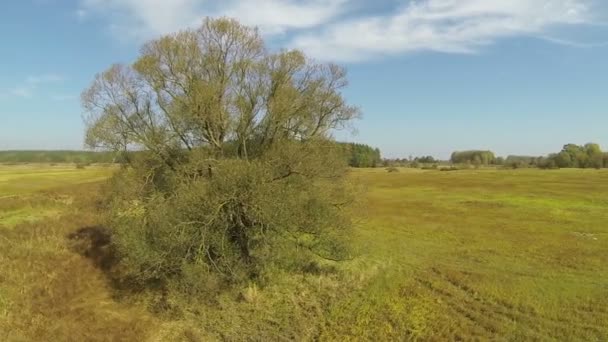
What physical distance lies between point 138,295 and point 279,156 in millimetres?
10025

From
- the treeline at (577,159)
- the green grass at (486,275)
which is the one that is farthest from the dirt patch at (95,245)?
the treeline at (577,159)

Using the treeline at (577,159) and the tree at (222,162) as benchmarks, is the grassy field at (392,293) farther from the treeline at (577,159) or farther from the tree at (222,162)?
the treeline at (577,159)

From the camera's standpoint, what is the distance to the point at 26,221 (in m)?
37.6

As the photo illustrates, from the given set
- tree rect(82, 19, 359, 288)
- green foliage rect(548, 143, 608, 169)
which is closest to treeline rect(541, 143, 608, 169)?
green foliage rect(548, 143, 608, 169)

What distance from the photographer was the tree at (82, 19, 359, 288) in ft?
70.0

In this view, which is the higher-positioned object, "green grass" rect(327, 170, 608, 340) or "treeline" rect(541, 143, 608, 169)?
"treeline" rect(541, 143, 608, 169)

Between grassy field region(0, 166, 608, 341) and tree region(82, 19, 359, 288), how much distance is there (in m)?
2.31

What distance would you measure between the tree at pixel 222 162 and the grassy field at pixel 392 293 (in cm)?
231

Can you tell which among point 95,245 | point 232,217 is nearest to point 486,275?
point 232,217

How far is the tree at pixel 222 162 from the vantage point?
2133cm

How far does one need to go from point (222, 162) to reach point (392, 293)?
1038 centimetres

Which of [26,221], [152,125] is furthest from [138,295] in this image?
[26,221]

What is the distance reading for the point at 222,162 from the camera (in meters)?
21.3

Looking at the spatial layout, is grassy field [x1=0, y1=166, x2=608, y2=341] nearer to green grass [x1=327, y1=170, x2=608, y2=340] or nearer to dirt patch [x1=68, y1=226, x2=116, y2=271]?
green grass [x1=327, y1=170, x2=608, y2=340]
